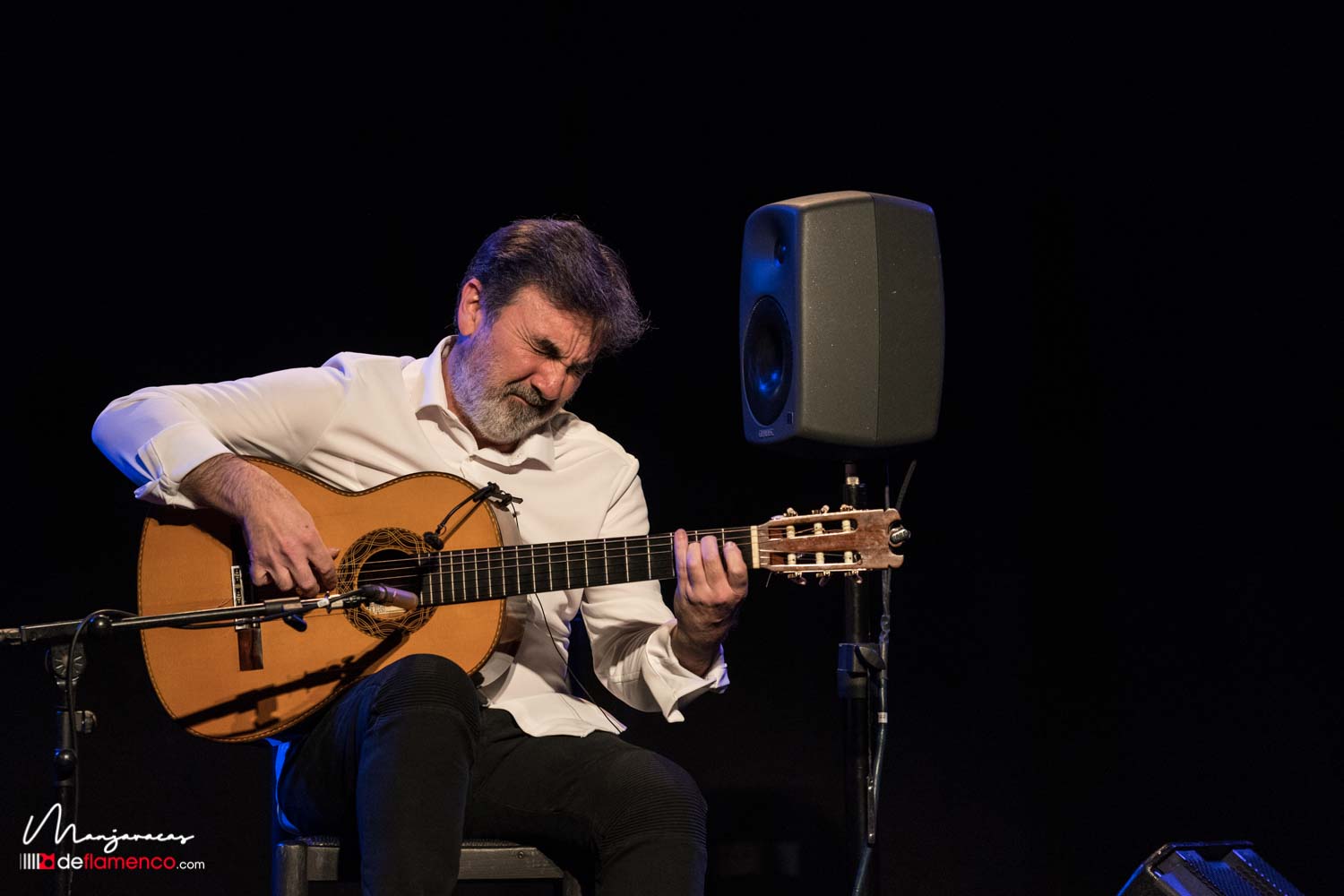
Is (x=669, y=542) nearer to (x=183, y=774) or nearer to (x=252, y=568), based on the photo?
(x=252, y=568)

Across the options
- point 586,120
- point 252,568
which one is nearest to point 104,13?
point 586,120

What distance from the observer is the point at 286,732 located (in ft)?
6.61

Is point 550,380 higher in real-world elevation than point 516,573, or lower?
higher

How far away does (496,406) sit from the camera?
7.75 feet

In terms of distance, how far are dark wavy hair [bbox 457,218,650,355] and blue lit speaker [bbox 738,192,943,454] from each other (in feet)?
1.48

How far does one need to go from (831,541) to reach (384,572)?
77cm

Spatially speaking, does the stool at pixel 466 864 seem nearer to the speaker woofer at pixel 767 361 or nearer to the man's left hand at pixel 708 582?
the man's left hand at pixel 708 582

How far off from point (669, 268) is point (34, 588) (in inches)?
71.8

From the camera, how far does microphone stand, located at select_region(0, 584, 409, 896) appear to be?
1.54 meters

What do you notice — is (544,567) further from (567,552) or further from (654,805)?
(654,805)

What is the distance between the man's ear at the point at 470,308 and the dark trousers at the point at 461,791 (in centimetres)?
84

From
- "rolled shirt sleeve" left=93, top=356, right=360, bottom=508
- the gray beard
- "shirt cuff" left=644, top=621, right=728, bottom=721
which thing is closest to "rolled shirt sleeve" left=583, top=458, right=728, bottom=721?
"shirt cuff" left=644, top=621, right=728, bottom=721

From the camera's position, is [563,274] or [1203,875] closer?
[1203,875]

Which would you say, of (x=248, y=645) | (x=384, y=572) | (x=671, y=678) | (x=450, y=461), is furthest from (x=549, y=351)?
(x=248, y=645)
